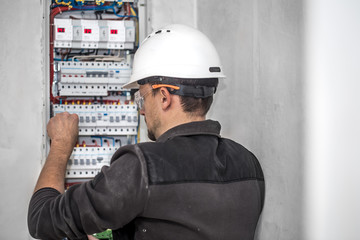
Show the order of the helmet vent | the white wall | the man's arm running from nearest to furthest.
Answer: the white wall
the helmet vent
the man's arm

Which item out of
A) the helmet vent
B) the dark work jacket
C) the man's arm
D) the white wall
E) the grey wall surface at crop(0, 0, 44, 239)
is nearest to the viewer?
→ the white wall

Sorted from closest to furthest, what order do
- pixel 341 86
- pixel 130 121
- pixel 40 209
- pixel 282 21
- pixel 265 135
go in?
pixel 341 86
pixel 40 209
pixel 282 21
pixel 265 135
pixel 130 121

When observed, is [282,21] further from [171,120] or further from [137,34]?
[137,34]

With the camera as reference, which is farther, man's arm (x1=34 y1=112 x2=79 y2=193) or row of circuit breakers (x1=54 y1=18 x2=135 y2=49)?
row of circuit breakers (x1=54 y1=18 x2=135 y2=49)

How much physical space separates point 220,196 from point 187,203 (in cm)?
12

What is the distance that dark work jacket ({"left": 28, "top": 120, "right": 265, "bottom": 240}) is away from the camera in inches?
44.8

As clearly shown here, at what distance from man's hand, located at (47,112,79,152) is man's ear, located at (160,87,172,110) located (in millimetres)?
819

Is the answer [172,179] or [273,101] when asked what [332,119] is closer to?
[273,101]

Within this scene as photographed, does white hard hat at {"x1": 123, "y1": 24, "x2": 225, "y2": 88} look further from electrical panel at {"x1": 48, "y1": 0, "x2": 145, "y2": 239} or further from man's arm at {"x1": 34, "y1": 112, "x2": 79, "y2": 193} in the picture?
electrical panel at {"x1": 48, "y1": 0, "x2": 145, "y2": 239}

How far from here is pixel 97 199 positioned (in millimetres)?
1132

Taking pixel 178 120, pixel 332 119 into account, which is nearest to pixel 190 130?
pixel 178 120

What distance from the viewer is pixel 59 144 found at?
199 centimetres

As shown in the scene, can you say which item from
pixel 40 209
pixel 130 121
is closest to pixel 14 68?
pixel 130 121

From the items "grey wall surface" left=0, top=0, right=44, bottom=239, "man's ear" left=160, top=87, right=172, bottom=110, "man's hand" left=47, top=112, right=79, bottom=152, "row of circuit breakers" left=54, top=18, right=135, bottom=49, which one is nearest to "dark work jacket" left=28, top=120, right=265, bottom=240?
"man's ear" left=160, top=87, right=172, bottom=110
